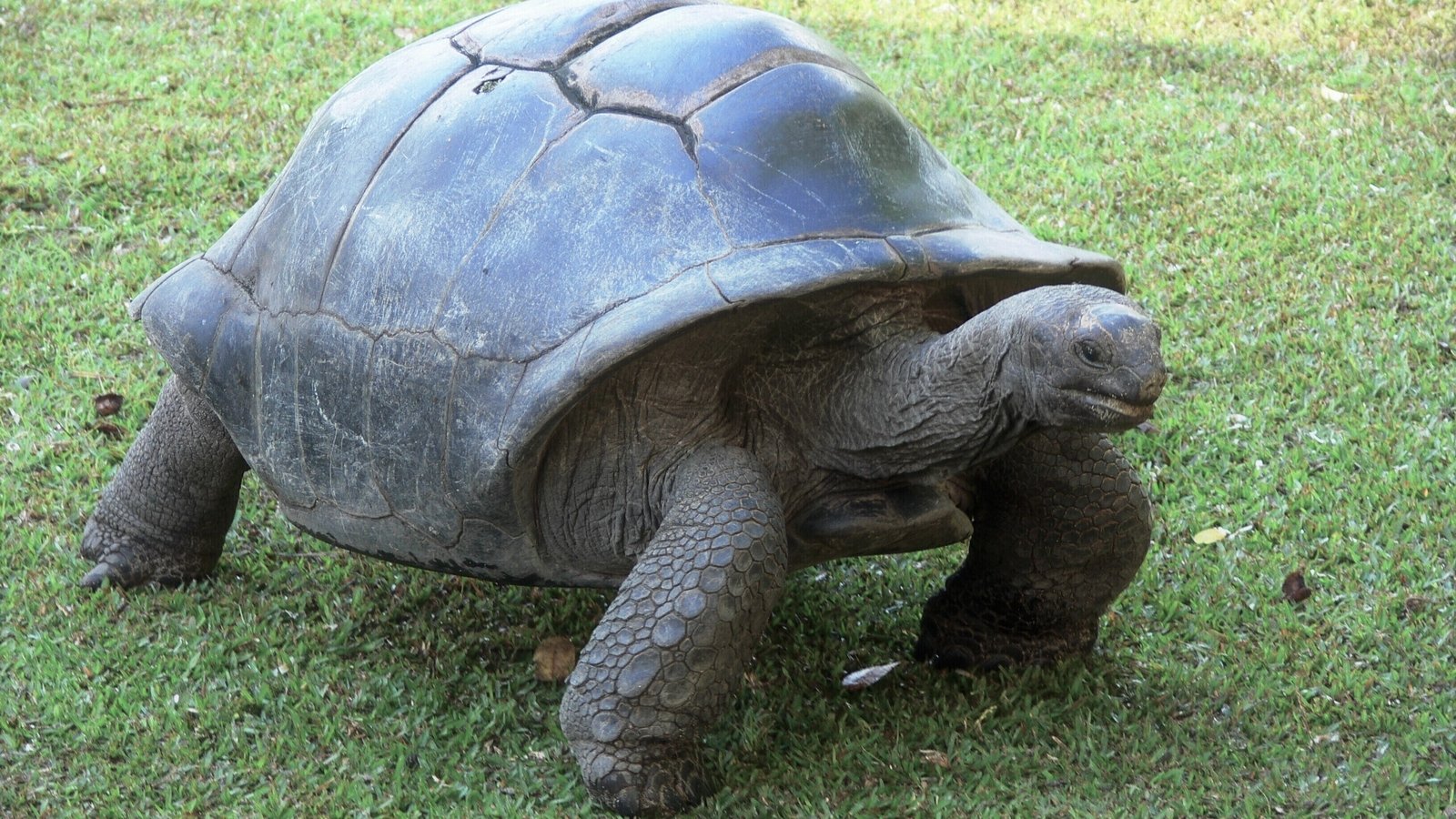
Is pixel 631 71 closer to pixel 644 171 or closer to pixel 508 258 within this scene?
pixel 644 171

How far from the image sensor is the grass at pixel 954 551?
136 inches

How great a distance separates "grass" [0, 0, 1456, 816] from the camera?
344 cm

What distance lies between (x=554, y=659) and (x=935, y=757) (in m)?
1.00

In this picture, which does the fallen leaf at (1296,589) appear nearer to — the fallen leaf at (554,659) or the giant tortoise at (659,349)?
the giant tortoise at (659,349)

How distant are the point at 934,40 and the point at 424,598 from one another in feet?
14.9

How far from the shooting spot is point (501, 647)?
3.97 metres

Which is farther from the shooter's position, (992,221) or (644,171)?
(992,221)

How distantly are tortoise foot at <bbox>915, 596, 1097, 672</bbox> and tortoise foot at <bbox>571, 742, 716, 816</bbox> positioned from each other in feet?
3.05

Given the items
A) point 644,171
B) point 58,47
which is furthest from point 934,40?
point 644,171

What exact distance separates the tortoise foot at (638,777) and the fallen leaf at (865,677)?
0.72 m

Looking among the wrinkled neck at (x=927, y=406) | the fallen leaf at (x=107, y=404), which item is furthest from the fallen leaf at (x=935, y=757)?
the fallen leaf at (x=107, y=404)

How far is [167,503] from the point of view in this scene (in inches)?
161

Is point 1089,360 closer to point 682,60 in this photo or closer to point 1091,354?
point 1091,354

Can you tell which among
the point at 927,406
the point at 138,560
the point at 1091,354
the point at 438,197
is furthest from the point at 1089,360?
the point at 138,560
